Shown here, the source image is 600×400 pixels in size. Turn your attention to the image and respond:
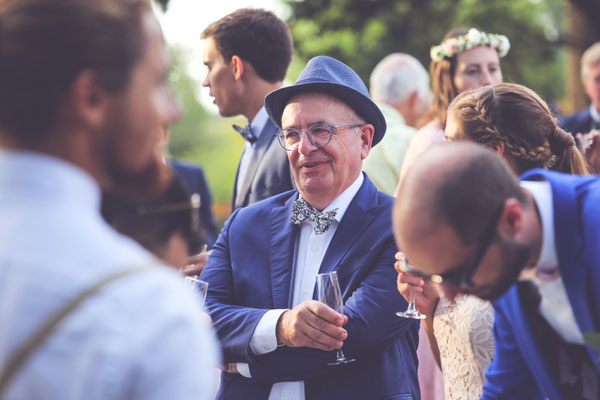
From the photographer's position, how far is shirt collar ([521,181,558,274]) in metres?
2.16

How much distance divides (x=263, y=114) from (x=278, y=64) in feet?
1.48

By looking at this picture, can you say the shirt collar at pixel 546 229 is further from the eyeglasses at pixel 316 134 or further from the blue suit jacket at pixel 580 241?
the eyeglasses at pixel 316 134

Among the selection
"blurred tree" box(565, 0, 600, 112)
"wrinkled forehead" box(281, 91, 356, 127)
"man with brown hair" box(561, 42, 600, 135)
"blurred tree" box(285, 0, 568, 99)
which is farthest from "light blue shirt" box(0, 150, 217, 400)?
"blurred tree" box(285, 0, 568, 99)

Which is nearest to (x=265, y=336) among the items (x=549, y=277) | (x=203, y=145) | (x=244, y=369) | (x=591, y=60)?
(x=244, y=369)

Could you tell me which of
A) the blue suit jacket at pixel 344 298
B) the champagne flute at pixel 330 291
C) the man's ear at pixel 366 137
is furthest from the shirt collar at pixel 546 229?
the man's ear at pixel 366 137

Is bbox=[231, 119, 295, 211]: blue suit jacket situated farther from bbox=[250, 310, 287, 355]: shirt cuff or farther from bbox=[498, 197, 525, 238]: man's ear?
bbox=[498, 197, 525, 238]: man's ear

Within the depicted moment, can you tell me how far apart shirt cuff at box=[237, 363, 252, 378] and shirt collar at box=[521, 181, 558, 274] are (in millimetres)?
1705

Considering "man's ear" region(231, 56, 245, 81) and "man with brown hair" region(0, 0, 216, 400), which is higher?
"man's ear" region(231, 56, 245, 81)

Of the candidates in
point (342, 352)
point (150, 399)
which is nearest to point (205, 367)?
point (150, 399)

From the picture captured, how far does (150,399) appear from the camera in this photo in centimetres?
137

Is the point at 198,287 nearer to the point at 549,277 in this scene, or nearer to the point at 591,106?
the point at 549,277

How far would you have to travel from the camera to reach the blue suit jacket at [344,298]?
3342mm

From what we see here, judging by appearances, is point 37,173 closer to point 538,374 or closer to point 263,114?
point 538,374

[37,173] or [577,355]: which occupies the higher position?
[37,173]
